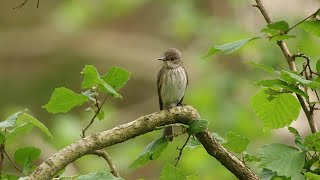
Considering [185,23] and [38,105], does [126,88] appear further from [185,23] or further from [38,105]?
[185,23]

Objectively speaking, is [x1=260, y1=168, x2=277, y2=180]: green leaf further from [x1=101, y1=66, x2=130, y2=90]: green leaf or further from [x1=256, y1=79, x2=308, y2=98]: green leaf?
[x1=101, y1=66, x2=130, y2=90]: green leaf

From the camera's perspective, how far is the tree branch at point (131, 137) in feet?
7.51

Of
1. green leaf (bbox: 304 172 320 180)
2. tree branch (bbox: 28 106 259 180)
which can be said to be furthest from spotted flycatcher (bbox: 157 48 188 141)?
green leaf (bbox: 304 172 320 180)

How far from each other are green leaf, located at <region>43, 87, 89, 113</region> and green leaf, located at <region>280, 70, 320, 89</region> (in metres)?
0.58

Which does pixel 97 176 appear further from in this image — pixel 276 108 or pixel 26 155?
pixel 276 108

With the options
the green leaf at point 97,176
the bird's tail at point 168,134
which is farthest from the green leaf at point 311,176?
the green leaf at point 97,176

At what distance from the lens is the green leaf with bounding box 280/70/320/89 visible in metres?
2.35

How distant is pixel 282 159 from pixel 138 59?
26.1 feet

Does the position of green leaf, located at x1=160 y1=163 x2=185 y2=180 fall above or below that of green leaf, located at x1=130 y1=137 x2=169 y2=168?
below

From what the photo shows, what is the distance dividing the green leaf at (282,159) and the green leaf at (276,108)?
172mm

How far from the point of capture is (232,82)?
7.66 m

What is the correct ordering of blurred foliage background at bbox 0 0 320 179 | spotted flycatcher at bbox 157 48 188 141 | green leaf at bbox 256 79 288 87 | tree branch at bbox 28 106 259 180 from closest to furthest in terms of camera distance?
1. tree branch at bbox 28 106 259 180
2. green leaf at bbox 256 79 288 87
3. spotted flycatcher at bbox 157 48 188 141
4. blurred foliage background at bbox 0 0 320 179

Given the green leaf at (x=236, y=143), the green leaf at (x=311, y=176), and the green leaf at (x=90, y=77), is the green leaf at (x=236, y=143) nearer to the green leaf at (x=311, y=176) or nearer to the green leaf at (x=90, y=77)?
the green leaf at (x=311, y=176)

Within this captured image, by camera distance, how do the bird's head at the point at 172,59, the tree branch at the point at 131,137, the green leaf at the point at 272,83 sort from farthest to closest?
the bird's head at the point at 172,59 < the green leaf at the point at 272,83 < the tree branch at the point at 131,137
